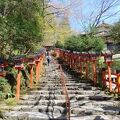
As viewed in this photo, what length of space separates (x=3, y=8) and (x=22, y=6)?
0.74m

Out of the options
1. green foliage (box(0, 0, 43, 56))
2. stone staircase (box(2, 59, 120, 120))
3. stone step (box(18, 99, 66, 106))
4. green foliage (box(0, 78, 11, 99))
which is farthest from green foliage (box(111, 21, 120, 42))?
stone step (box(18, 99, 66, 106))

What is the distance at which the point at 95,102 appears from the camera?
1317cm

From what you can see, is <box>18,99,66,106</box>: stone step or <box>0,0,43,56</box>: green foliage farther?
<box>0,0,43,56</box>: green foliage

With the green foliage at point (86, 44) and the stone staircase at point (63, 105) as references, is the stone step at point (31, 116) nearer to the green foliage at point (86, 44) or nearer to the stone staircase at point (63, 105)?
the stone staircase at point (63, 105)

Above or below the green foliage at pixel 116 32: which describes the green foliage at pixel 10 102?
below

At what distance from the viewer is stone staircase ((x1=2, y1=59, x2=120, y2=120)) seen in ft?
36.7

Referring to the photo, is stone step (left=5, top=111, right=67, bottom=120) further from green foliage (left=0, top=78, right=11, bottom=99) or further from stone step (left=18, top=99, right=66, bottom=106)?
green foliage (left=0, top=78, right=11, bottom=99)

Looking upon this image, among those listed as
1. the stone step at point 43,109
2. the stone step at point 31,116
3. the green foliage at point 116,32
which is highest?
the green foliage at point 116,32

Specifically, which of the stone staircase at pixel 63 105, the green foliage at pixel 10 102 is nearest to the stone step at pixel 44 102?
the stone staircase at pixel 63 105

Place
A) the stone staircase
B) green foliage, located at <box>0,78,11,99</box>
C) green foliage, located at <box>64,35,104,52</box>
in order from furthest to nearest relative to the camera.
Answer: green foliage, located at <box>64,35,104,52</box> → green foliage, located at <box>0,78,11,99</box> → the stone staircase

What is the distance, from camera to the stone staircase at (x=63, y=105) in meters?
11.2

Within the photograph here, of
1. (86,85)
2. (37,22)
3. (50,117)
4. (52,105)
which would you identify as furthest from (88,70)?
(50,117)

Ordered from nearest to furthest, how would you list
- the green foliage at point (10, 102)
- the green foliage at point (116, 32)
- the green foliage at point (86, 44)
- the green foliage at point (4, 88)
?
the green foliage at point (10, 102) < the green foliage at point (4, 88) < the green foliage at point (86, 44) < the green foliage at point (116, 32)

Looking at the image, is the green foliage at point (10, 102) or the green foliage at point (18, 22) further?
the green foliage at point (18, 22)
